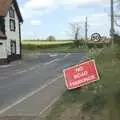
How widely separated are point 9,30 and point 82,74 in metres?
43.4

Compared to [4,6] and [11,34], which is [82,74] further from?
[11,34]

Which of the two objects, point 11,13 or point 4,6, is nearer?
point 4,6

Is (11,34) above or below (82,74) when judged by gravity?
below

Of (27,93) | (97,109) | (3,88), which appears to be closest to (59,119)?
(97,109)

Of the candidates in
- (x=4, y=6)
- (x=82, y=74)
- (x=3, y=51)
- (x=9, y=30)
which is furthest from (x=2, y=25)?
(x=82, y=74)

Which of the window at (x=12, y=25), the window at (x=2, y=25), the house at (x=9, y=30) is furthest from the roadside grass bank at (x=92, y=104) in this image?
the window at (x=12, y=25)

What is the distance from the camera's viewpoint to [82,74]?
516 inches

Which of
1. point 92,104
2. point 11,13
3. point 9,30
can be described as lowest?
point 92,104

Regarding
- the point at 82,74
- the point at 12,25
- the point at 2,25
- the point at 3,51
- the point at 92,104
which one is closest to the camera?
the point at 92,104

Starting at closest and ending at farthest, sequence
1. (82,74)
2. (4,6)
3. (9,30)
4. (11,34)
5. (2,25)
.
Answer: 1. (82,74)
2. (2,25)
3. (4,6)
4. (9,30)
5. (11,34)

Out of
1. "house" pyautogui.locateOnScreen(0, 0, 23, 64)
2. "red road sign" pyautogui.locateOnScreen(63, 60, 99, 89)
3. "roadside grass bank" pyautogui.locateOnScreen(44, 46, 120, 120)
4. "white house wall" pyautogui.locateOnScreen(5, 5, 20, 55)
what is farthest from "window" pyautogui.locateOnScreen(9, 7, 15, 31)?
"red road sign" pyautogui.locateOnScreen(63, 60, 99, 89)

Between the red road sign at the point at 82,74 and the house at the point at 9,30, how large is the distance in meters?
38.1

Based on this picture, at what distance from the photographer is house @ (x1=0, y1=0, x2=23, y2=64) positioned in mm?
53469

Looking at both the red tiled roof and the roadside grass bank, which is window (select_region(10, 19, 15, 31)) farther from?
the roadside grass bank
